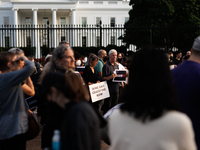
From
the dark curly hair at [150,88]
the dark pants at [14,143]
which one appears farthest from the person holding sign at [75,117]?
the dark pants at [14,143]

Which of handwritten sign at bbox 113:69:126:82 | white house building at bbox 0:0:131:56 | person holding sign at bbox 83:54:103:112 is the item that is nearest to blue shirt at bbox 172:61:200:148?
person holding sign at bbox 83:54:103:112

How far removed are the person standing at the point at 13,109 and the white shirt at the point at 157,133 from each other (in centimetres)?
165

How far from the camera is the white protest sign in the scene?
5598 mm

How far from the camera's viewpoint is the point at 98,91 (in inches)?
225

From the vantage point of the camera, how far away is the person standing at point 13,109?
2.85 metres

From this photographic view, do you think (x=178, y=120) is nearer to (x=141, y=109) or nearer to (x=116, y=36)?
(x=141, y=109)

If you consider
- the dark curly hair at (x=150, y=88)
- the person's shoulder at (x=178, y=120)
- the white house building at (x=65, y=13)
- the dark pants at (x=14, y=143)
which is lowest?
the dark pants at (x=14, y=143)

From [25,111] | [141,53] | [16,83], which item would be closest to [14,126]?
[25,111]

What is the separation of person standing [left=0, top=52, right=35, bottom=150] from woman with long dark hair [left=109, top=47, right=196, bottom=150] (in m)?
1.62

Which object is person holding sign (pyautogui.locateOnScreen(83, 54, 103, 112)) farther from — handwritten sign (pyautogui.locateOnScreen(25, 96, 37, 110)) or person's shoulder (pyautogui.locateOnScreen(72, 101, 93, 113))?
person's shoulder (pyautogui.locateOnScreen(72, 101, 93, 113))

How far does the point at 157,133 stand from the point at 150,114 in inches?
4.1

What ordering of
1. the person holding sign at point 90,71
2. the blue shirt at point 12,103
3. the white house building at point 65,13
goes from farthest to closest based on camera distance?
the white house building at point 65,13 < the person holding sign at point 90,71 < the blue shirt at point 12,103

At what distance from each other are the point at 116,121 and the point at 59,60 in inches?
57.4

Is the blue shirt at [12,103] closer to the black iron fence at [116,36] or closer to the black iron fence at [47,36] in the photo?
the black iron fence at [116,36]
